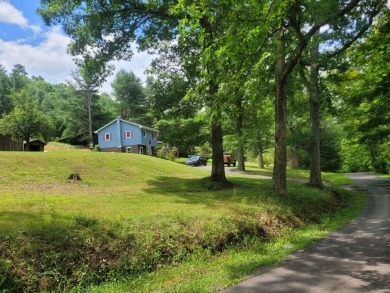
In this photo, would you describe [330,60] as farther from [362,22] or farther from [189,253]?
[189,253]

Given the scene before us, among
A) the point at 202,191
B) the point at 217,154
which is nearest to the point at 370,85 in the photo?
the point at 217,154

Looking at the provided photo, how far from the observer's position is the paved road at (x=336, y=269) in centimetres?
566

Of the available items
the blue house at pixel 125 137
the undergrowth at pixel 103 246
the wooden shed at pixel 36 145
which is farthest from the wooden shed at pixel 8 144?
the undergrowth at pixel 103 246

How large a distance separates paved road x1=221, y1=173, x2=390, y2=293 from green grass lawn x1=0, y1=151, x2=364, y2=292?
0.45 metres

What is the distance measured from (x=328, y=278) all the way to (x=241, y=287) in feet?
5.26

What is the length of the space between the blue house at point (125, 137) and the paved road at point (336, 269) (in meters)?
43.2

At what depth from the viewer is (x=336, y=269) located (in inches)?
259

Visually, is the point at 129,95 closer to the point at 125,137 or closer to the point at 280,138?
the point at 125,137

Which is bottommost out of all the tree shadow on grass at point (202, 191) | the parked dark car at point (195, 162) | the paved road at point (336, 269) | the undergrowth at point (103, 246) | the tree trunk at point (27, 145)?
the paved road at point (336, 269)

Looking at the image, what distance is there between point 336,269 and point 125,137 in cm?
4750

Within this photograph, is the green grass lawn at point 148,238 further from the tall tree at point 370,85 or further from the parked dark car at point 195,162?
the parked dark car at point 195,162

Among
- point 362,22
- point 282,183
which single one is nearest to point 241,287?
point 282,183

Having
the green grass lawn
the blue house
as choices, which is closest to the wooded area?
the green grass lawn

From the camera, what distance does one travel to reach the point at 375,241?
8.90 m
